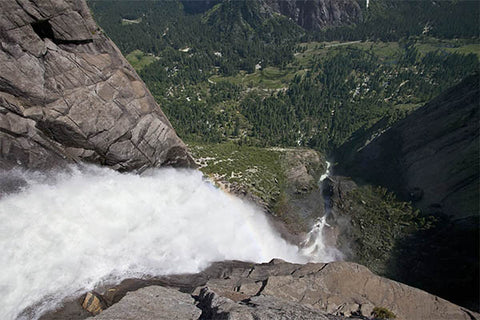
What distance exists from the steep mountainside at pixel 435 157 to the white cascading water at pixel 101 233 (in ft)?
122

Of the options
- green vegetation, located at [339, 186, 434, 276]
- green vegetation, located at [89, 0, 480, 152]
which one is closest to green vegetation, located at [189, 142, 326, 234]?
green vegetation, located at [339, 186, 434, 276]

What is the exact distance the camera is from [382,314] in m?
25.5

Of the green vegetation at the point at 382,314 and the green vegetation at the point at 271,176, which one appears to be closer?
the green vegetation at the point at 382,314

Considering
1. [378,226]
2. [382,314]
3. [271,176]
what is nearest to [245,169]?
[271,176]

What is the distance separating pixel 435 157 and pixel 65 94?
7135 centimetres

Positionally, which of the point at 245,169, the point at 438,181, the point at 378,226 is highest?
the point at 438,181

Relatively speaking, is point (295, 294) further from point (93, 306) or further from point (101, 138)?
point (101, 138)

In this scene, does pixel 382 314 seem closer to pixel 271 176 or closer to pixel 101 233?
pixel 101 233

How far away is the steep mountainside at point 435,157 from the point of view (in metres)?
51.8

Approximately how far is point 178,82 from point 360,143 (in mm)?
112884

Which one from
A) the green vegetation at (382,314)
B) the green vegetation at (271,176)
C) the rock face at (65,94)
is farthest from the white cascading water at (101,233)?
the green vegetation at (382,314)

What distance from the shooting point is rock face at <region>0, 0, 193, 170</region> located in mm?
26156

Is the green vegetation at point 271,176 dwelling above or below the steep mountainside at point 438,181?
below

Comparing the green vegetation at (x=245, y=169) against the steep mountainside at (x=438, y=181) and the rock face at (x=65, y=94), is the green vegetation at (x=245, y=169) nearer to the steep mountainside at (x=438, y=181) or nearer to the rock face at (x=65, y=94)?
the steep mountainside at (x=438, y=181)
